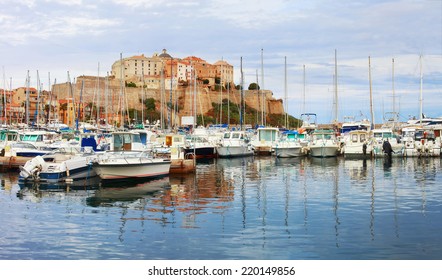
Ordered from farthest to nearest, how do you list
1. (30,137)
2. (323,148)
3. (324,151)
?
1. (324,151)
2. (323,148)
3. (30,137)

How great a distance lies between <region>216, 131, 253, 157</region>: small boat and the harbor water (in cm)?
1524

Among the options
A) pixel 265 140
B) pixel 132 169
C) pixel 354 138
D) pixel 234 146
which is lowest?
pixel 132 169

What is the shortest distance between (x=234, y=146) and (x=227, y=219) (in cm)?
2694

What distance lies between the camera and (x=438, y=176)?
26906mm

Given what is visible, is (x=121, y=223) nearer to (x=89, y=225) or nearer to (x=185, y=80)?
(x=89, y=225)

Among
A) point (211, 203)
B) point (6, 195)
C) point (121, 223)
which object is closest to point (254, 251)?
point (121, 223)

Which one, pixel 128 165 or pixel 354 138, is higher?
pixel 354 138

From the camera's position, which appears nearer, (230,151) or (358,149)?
(358,149)

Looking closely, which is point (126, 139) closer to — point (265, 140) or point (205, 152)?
point (205, 152)

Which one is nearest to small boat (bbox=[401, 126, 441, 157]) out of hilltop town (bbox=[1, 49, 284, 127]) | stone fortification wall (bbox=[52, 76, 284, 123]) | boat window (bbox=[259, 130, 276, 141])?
boat window (bbox=[259, 130, 276, 141])

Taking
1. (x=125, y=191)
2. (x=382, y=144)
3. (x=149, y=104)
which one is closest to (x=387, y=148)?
(x=382, y=144)

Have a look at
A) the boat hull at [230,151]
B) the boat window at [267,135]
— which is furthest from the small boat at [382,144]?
the boat hull at [230,151]

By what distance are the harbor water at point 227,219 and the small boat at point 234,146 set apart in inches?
600

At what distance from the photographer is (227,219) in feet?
51.1
